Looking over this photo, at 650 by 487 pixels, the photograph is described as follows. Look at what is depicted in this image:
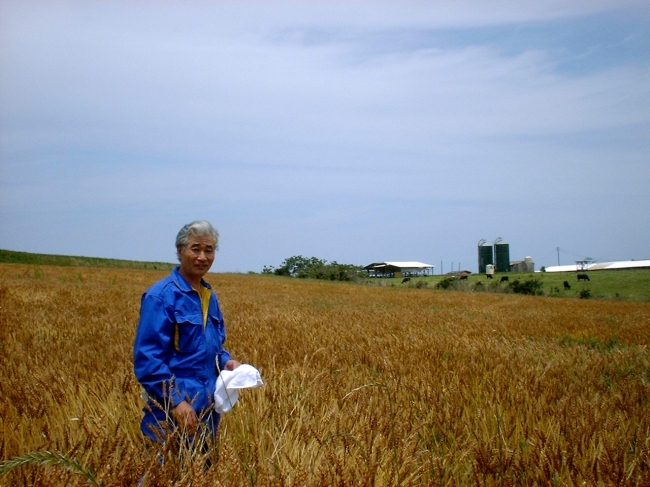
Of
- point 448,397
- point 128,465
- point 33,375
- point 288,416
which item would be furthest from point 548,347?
point 128,465

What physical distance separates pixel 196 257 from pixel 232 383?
74cm

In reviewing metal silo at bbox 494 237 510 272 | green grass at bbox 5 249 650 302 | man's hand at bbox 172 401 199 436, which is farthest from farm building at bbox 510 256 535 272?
man's hand at bbox 172 401 199 436

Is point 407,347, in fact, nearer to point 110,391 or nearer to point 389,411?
point 389,411

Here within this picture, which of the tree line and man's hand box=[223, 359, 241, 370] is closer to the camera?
man's hand box=[223, 359, 241, 370]

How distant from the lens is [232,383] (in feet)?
9.59

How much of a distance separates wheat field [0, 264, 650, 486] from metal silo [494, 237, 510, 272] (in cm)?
8736

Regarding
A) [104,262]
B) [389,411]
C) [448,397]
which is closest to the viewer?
[389,411]

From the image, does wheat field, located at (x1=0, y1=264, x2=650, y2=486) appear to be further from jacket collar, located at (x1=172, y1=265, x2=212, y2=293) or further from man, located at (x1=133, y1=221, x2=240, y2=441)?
jacket collar, located at (x1=172, y1=265, x2=212, y2=293)

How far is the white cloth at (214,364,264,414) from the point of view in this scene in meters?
2.90

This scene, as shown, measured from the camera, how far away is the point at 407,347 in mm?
6664

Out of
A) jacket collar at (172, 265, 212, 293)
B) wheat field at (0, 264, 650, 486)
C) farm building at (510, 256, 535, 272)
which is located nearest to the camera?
wheat field at (0, 264, 650, 486)

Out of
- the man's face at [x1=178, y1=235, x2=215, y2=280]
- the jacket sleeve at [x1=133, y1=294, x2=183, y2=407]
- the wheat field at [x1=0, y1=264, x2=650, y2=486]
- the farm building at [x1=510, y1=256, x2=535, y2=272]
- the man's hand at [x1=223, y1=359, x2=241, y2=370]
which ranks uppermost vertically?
the farm building at [x1=510, y1=256, x2=535, y2=272]

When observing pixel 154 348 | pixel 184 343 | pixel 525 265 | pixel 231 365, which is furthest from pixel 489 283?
pixel 154 348

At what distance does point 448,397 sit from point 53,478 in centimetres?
289
